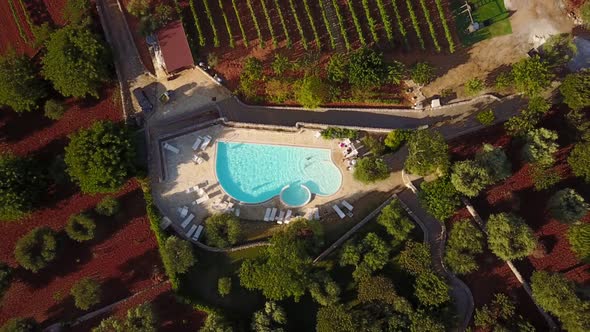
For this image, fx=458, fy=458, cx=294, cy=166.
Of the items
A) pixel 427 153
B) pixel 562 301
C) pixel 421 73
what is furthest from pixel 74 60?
pixel 562 301

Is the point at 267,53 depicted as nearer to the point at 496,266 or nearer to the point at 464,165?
the point at 464,165

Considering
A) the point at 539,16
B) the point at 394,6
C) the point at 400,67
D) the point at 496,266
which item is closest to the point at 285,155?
the point at 400,67

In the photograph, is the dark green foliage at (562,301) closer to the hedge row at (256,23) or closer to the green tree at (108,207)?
the hedge row at (256,23)

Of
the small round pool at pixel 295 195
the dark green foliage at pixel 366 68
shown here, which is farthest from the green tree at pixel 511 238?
the small round pool at pixel 295 195

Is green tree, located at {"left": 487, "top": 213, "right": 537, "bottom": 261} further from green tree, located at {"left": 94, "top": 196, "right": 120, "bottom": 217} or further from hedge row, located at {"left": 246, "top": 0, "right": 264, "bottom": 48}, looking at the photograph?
green tree, located at {"left": 94, "top": 196, "right": 120, "bottom": 217}

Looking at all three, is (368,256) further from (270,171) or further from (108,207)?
(108,207)
